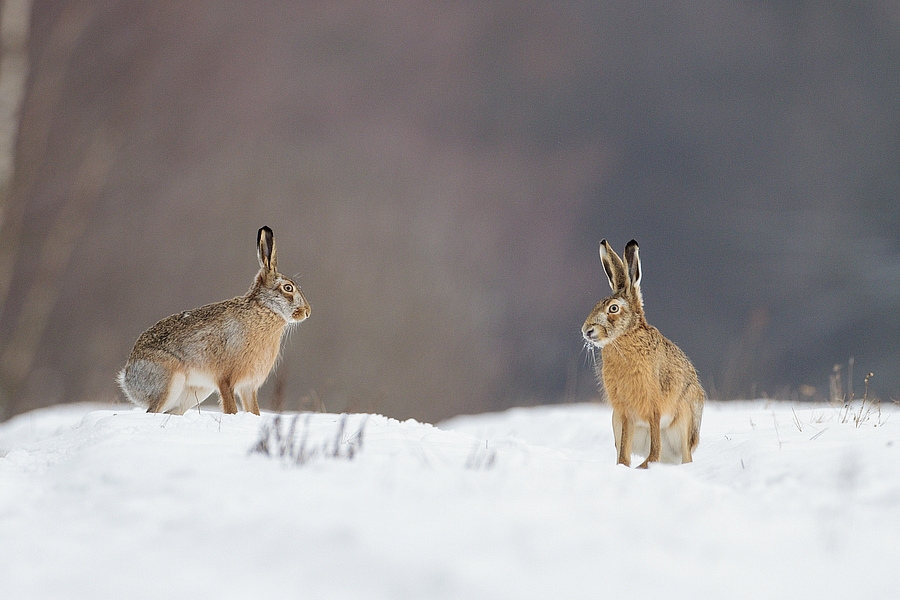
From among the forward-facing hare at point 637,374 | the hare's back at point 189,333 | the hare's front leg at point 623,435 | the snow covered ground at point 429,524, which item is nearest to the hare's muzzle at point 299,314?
the hare's back at point 189,333

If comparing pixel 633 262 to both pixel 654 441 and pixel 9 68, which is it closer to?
pixel 654 441

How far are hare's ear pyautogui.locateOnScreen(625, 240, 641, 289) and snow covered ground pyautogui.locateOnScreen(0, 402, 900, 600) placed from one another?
5.12 feet

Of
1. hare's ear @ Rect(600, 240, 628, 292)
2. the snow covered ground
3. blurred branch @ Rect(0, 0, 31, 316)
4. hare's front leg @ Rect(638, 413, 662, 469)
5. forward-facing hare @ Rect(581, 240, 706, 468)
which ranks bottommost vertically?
the snow covered ground

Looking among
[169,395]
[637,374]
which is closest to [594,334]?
[637,374]

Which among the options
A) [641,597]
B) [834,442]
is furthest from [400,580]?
[834,442]

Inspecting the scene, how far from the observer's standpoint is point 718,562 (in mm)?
3422

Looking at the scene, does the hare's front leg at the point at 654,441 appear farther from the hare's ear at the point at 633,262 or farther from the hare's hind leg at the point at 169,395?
the hare's hind leg at the point at 169,395

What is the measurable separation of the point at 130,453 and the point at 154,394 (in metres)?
2.46

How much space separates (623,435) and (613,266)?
124 cm

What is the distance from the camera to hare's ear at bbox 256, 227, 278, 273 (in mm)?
7129

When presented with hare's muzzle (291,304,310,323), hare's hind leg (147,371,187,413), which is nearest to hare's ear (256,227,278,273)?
hare's muzzle (291,304,310,323)

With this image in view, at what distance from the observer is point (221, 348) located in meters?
7.14

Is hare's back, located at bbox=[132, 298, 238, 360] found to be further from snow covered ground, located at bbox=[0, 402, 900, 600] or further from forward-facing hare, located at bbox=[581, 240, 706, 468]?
forward-facing hare, located at bbox=[581, 240, 706, 468]

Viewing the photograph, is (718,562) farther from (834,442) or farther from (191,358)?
(191,358)
